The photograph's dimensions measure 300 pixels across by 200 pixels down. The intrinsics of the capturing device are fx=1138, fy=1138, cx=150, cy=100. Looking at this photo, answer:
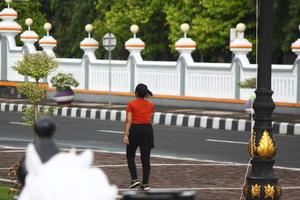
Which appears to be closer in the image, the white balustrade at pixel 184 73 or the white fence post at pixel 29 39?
the white balustrade at pixel 184 73

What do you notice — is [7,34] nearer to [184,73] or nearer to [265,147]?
[184,73]

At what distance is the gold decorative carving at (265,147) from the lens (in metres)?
12.2

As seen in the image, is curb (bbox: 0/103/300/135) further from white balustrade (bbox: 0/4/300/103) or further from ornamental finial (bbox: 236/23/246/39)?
ornamental finial (bbox: 236/23/246/39)

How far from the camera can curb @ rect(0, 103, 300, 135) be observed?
26.7 meters

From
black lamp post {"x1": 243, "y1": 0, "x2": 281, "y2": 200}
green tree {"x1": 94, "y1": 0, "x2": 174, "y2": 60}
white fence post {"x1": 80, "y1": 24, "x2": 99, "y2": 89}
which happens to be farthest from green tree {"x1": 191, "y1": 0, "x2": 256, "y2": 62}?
black lamp post {"x1": 243, "y1": 0, "x2": 281, "y2": 200}

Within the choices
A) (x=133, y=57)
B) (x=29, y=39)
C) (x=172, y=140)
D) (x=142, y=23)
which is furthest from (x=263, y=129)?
(x=142, y=23)

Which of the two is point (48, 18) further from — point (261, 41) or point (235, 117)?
point (261, 41)

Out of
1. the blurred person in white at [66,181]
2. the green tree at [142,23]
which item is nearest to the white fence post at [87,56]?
the green tree at [142,23]

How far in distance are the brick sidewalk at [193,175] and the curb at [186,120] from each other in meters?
6.96

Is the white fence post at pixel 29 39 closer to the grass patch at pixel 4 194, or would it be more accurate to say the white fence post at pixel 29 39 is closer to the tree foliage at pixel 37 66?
the tree foliage at pixel 37 66

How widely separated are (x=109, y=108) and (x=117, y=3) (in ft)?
37.1

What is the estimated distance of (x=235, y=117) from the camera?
2906 centimetres

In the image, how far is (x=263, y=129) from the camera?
1229cm

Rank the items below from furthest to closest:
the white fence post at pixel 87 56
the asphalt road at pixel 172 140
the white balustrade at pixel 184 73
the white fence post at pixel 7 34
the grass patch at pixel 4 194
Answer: the white fence post at pixel 7 34, the white fence post at pixel 87 56, the white balustrade at pixel 184 73, the asphalt road at pixel 172 140, the grass patch at pixel 4 194
